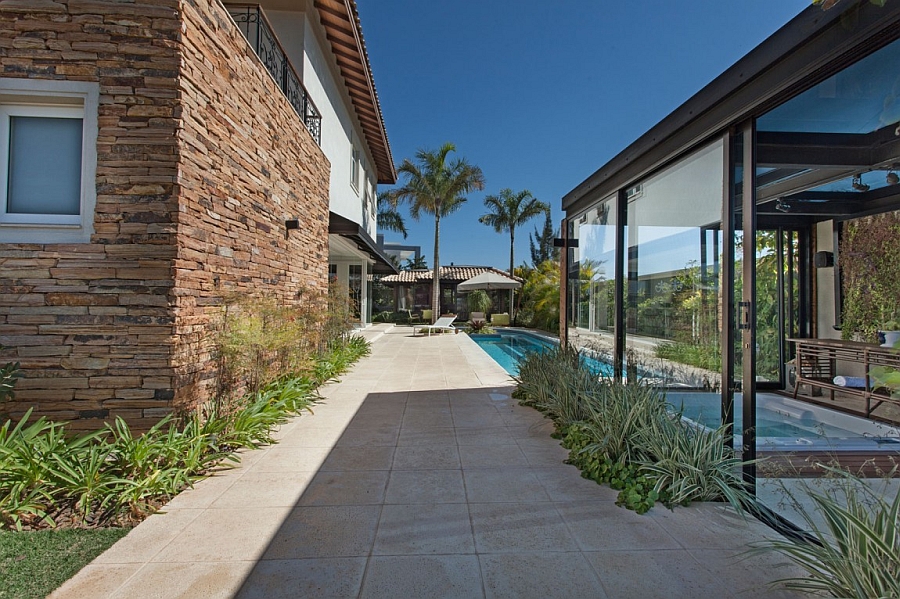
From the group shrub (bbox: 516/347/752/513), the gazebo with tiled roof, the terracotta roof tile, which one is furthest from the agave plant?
the gazebo with tiled roof

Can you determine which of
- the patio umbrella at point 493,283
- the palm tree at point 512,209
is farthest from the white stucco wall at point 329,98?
the palm tree at point 512,209

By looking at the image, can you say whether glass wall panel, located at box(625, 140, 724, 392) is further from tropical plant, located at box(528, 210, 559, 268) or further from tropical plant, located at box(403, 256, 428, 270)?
tropical plant, located at box(528, 210, 559, 268)

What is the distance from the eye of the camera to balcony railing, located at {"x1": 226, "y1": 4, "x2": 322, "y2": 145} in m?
6.66

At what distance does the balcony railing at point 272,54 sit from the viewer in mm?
6663

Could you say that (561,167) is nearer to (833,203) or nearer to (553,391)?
(833,203)

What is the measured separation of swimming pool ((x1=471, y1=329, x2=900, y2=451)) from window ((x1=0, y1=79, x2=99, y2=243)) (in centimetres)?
554

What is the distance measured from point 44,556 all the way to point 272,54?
700 cm

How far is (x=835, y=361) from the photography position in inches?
225

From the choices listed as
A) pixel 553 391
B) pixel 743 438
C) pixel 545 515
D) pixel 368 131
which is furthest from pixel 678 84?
pixel 545 515

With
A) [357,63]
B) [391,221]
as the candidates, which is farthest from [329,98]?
[391,221]

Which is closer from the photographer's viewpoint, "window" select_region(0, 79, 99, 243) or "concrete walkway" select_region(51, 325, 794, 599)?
"concrete walkway" select_region(51, 325, 794, 599)

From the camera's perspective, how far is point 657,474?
3.24 metres

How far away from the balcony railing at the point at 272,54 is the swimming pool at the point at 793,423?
6642 mm

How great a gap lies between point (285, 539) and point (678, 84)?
14926 mm
